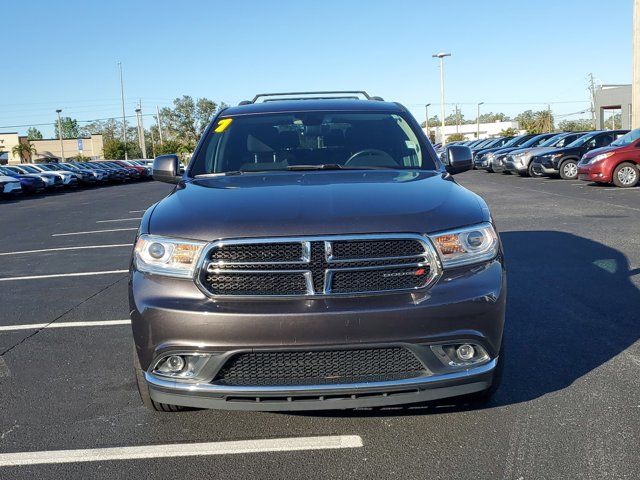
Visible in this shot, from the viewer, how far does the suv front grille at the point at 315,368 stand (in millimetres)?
3320

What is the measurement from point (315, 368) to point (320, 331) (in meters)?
0.21

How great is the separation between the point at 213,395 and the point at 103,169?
44.3 m

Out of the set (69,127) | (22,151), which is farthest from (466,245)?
(69,127)

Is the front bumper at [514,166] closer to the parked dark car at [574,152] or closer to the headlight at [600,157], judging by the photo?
the parked dark car at [574,152]

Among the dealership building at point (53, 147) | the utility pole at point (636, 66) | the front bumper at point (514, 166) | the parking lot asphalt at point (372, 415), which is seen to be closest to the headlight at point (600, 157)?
the front bumper at point (514, 166)

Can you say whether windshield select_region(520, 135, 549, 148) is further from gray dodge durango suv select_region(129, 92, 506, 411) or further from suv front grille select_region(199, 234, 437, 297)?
suv front grille select_region(199, 234, 437, 297)

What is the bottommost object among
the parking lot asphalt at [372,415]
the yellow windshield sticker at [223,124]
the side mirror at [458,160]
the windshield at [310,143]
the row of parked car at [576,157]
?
the parking lot asphalt at [372,415]

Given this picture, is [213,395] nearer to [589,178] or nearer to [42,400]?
[42,400]

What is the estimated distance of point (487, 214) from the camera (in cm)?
376

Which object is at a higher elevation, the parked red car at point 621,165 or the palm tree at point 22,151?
the palm tree at point 22,151

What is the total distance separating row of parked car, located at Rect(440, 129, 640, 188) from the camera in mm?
18781

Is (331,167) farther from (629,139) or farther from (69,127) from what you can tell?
(69,127)

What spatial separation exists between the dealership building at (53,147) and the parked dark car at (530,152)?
269ft

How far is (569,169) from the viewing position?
936 inches
